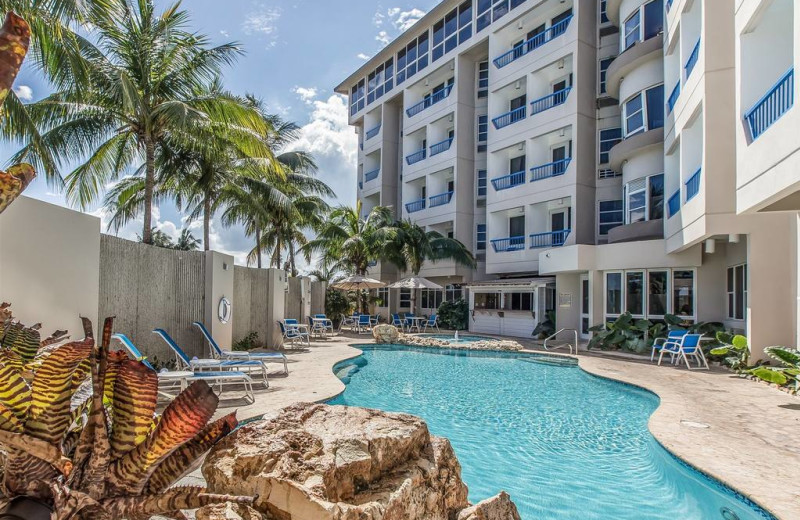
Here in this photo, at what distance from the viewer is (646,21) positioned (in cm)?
1753

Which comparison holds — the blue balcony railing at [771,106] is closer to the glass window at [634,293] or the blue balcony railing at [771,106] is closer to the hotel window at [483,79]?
the glass window at [634,293]

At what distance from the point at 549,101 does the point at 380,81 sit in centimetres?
1515

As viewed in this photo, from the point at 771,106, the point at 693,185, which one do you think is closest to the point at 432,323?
the point at 693,185

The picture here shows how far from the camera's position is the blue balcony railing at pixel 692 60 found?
1201 cm

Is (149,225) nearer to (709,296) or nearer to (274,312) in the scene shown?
(274,312)

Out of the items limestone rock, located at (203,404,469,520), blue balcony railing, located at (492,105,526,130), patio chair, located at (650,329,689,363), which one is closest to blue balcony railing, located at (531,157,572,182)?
blue balcony railing, located at (492,105,526,130)

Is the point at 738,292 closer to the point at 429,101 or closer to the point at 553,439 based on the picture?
the point at 553,439

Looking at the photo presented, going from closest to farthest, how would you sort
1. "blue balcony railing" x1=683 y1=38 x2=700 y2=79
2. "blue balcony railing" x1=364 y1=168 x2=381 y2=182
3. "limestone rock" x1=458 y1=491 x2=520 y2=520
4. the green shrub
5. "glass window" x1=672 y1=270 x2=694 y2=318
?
"limestone rock" x1=458 y1=491 x2=520 y2=520
"blue balcony railing" x1=683 y1=38 x2=700 y2=79
"glass window" x1=672 y1=270 x2=694 y2=318
the green shrub
"blue balcony railing" x1=364 y1=168 x2=381 y2=182

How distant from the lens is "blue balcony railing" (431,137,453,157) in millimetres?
27156

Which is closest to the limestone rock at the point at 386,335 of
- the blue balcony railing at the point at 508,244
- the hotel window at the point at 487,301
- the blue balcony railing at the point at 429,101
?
the hotel window at the point at 487,301

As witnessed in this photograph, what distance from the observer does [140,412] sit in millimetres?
1279

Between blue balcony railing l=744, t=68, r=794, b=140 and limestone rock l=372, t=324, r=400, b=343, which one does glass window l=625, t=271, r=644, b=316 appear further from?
blue balcony railing l=744, t=68, r=794, b=140

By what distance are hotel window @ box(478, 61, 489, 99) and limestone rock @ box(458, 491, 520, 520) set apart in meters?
Result: 26.8

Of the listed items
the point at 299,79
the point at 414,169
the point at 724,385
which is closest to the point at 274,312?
the point at 299,79
